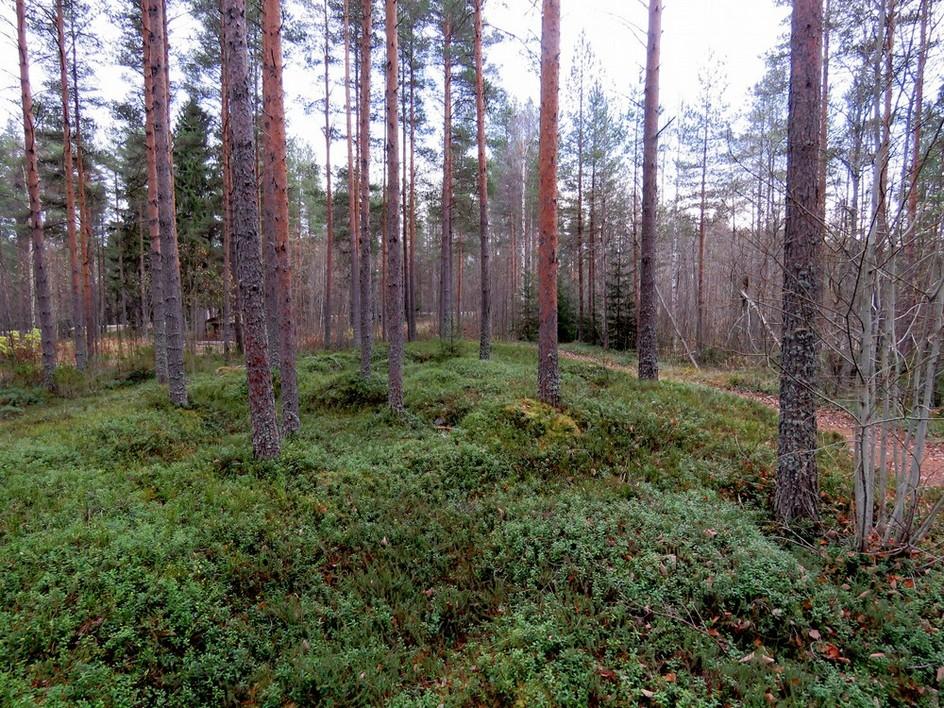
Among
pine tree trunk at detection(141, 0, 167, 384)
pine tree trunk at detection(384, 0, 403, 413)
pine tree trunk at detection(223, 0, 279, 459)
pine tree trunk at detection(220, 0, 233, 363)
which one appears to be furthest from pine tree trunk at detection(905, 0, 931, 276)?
pine tree trunk at detection(220, 0, 233, 363)

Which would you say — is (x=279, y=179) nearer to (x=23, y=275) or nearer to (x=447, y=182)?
(x=447, y=182)

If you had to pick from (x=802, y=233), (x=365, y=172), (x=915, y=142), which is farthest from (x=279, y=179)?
(x=915, y=142)

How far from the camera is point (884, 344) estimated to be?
3775 mm

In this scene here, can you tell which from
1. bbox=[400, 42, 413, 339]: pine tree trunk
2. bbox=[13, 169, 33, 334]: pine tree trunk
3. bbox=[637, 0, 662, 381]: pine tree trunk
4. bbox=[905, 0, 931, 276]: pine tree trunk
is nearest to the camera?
bbox=[905, 0, 931, 276]: pine tree trunk

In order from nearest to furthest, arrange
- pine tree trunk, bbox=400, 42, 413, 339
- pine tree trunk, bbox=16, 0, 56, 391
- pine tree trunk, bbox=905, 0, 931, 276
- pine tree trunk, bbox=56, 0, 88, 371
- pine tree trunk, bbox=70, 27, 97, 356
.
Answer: pine tree trunk, bbox=905, 0, 931, 276
pine tree trunk, bbox=16, 0, 56, 391
pine tree trunk, bbox=56, 0, 88, 371
pine tree trunk, bbox=70, 27, 97, 356
pine tree trunk, bbox=400, 42, 413, 339

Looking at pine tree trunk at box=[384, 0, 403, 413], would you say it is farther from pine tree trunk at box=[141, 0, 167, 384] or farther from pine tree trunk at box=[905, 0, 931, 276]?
pine tree trunk at box=[905, 0, 931, 276]

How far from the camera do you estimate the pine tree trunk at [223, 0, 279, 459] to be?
5.70m

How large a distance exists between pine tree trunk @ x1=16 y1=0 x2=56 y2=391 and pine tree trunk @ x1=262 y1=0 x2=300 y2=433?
312 inches

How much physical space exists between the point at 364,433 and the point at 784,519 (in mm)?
5892

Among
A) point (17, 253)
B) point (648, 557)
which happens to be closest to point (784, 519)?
point (648, 557)

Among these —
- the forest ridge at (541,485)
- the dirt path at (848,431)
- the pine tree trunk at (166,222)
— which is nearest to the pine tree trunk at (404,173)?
the forest ridge at (541,485)

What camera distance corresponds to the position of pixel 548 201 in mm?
7301

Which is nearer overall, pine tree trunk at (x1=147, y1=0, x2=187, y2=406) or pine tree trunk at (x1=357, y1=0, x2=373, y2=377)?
pine tree trunk at (x1=147, y1=0, x2=187, y2=406)

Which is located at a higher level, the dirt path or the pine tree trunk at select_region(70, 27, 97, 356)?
the pine tree trunk at select_region(70, 27, 97, 356)
